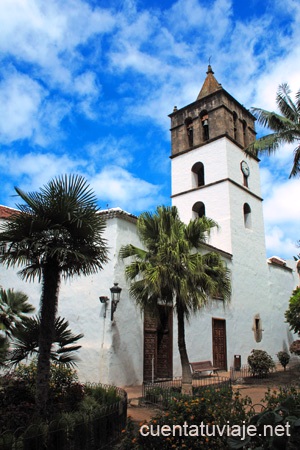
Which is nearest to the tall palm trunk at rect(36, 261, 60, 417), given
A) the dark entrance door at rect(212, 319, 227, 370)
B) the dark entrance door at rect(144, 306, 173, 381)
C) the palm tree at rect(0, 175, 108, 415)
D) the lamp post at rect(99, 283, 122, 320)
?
the palm tree at rect(0, 175, 108, 415)

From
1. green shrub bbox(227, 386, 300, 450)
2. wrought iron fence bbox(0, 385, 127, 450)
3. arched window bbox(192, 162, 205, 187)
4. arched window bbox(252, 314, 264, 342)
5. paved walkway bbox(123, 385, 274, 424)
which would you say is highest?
arched window bbox(192, 162, 205, 187)

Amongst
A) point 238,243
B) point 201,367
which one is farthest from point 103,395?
point 238,243

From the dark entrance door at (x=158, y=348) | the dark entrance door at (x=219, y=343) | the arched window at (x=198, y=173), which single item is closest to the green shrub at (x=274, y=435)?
the dark entrance door at (x=158, y=348)

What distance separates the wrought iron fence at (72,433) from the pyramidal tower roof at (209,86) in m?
20.8

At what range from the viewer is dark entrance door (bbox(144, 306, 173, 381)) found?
12.2 m

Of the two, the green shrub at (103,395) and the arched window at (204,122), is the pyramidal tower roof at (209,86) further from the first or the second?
the green shrub at (103,395)

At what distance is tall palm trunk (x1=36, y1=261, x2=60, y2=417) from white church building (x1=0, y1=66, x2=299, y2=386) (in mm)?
5055

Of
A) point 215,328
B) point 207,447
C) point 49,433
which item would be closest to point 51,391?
point 49,433

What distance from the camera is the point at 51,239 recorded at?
5945mm

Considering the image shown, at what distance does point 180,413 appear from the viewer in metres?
4.37

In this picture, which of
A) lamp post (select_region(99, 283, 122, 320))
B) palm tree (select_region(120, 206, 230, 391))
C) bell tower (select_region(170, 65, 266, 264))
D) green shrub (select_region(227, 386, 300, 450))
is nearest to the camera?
green shrub (select_region(227, 386, 300, 450))

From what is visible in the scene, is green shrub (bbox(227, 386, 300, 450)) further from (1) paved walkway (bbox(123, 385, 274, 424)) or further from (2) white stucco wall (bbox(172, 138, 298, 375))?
(2) white stucco wall (bbox(172, 138, 298, 375))

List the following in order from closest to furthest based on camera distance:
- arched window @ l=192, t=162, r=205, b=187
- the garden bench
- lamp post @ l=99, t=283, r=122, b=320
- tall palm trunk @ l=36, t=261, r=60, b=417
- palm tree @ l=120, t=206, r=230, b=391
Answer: tall palm trunk @ l=36, t=261, r=60, b=417
palm tree @ l=120, t=206, r=230, b=391
lamp post @ l=99, t=283, r=122, b=320
the garden bench
arched window @ l=192, t=162, r=205, b=187

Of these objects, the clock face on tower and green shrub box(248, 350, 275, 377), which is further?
the clock face on tower
